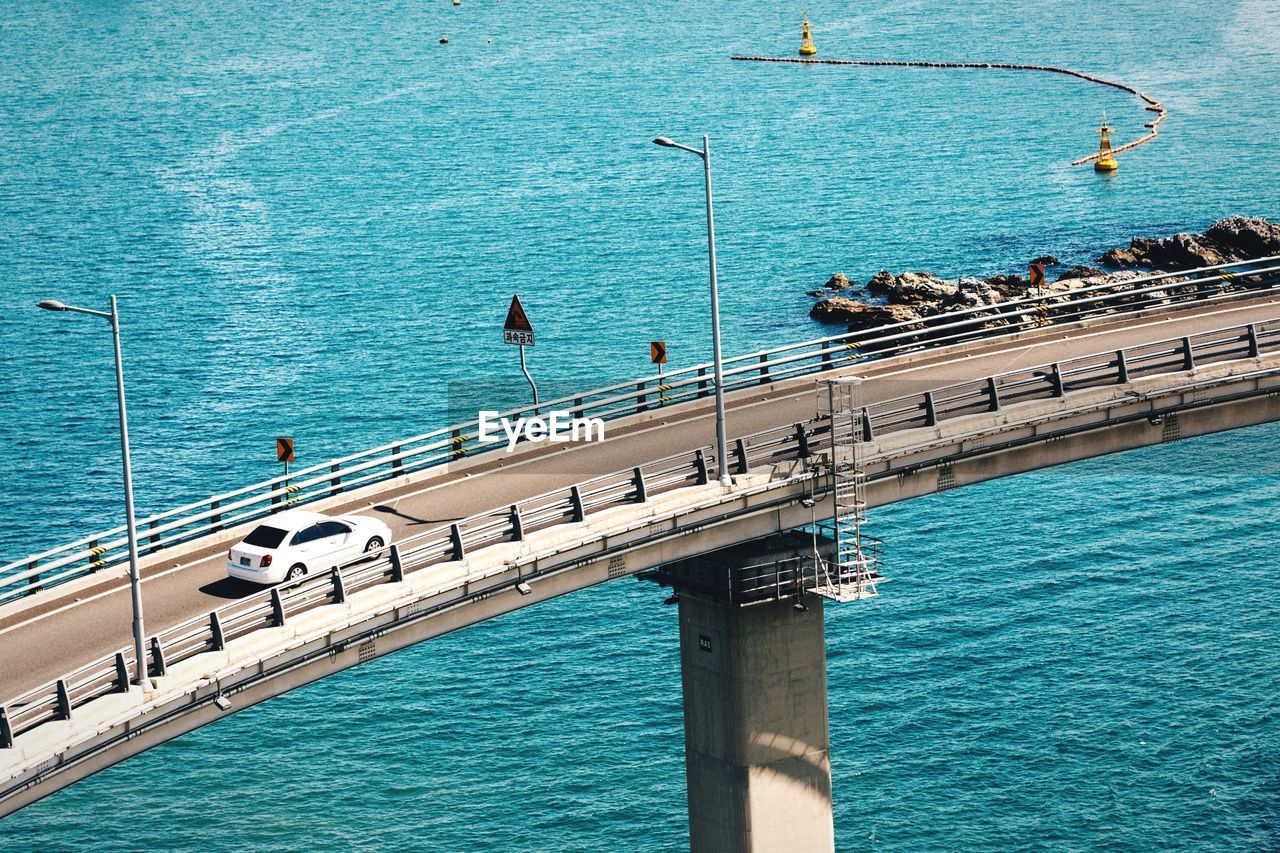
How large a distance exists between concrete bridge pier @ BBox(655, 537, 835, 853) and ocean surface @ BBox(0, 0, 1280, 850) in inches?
317

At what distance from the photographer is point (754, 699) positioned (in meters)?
48.9

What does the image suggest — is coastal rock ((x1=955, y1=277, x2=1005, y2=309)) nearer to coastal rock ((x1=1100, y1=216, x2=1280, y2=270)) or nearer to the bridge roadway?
coastal rock ((x1=1100, y1=216, x2=1280, y2=270))

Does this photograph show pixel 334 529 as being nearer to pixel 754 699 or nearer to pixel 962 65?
pixel 754 699

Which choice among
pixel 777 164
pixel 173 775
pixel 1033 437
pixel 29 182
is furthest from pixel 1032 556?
pixel 29 182

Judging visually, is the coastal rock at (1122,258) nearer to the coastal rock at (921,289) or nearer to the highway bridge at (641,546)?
the coastal rock at (921,289)

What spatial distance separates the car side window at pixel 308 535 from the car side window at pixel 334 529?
0.36 feet

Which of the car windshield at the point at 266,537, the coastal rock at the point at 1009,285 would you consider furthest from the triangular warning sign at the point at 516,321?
the coastal rock at the point at 1009,285

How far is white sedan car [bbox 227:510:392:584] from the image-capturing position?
4272 centimetres

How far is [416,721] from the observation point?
67.2 meters

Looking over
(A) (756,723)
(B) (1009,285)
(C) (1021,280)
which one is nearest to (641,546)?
(A) (756,723)

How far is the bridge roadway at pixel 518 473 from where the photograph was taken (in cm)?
4162

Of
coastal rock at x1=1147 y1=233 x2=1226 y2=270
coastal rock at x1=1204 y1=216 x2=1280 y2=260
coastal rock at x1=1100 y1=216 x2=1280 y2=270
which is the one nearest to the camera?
coastal rock at x1=1147 y1=233 x2=1226 y2=270

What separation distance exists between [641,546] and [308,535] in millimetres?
7778

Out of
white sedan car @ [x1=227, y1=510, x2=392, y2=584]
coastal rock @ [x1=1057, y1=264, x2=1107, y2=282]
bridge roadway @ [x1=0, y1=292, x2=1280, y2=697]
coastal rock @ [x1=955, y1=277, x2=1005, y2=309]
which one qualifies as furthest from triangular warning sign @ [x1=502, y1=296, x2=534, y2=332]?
coastal rock @ [x1=1057, y1=264, x2=1107, y2=282]
